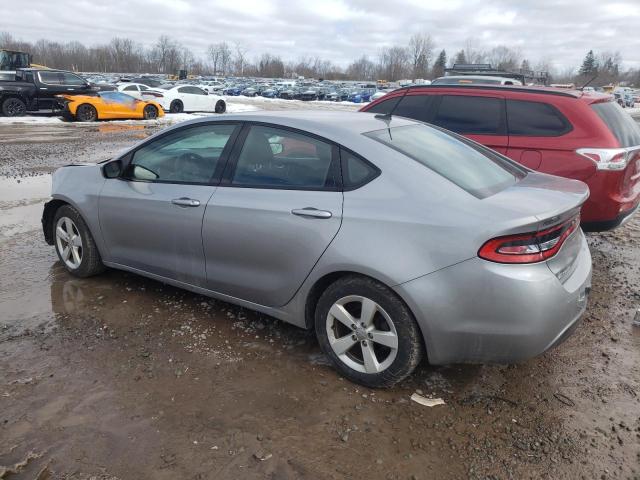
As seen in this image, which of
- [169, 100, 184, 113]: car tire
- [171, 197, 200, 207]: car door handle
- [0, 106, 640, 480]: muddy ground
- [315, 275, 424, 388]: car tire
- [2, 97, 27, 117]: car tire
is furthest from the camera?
[169, 100, 184, 113]: car tire

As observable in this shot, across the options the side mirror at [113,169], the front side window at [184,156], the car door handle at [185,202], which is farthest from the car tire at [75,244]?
the car door handle at [185,202]

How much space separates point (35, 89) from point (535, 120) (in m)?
20.5

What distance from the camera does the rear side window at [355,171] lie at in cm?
297

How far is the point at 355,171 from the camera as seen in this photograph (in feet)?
9.91

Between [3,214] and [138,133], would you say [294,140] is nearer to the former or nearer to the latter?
[3,214]

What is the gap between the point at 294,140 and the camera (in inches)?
131

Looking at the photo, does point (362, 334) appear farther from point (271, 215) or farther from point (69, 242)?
point (69, 242)

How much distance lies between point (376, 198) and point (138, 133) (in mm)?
15867

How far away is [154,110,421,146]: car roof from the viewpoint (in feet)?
10.5

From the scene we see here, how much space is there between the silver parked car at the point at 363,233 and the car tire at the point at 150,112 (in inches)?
756

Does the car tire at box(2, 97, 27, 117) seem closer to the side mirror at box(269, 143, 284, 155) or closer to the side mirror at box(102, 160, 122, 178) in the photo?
the side mirror at box(102, 160, 122, 178)

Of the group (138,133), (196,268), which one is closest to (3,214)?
(196,268)

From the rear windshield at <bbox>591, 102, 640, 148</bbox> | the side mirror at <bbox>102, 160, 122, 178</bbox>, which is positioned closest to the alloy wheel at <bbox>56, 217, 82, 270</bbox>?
the side mirror at <bbox>102, 160, 122, 178</bbox>

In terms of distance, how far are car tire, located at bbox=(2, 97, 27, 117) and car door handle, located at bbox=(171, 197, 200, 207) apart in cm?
2021
